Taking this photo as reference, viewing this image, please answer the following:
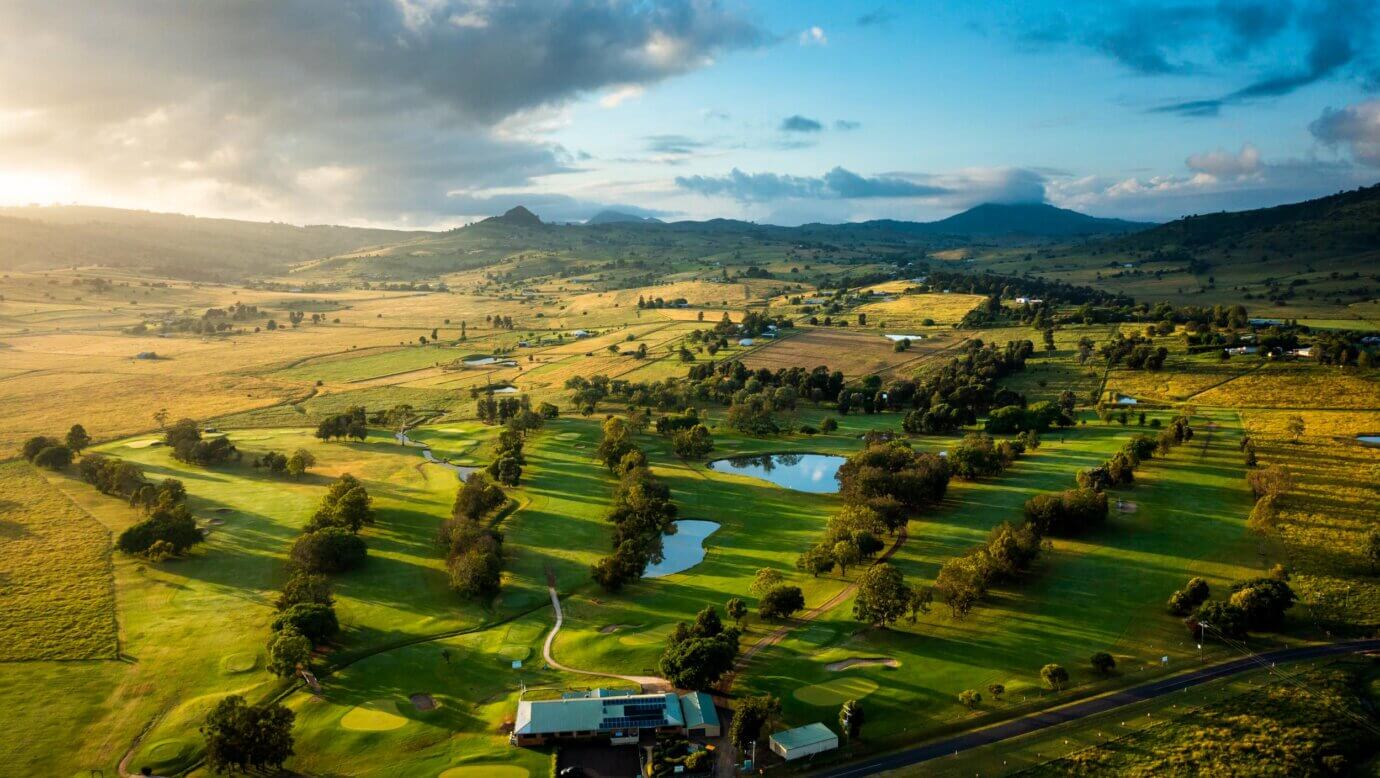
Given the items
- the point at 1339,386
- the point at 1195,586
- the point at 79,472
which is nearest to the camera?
the point at 1195,586

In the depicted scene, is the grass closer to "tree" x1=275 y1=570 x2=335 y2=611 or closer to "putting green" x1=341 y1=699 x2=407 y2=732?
"putting green" x1=341 y1=699 x2=407 y2=732

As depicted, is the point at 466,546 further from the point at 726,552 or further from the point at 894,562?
the point at 894,562

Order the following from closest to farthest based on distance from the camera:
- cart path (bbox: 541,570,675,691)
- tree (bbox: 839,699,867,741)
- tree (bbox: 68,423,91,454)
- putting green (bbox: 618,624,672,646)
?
1. tree (bbox: 839,699,867,741)
2. cart path (bbox: 541,570,675,691)
3. putting green (bbox: 618,624,672,646)
4. tree (bbox: 68,423,91,454)

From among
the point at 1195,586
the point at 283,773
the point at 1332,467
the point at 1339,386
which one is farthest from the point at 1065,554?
the point at 1339,386

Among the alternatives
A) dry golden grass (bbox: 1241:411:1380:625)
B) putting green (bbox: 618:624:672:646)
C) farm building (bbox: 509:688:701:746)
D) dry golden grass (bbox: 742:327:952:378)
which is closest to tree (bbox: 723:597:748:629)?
putting green (bbox: 618:624:672:646)

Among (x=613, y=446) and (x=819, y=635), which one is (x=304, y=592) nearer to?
(x=819, y=635)

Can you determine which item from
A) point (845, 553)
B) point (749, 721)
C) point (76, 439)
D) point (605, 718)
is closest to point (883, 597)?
point (845, 553)
